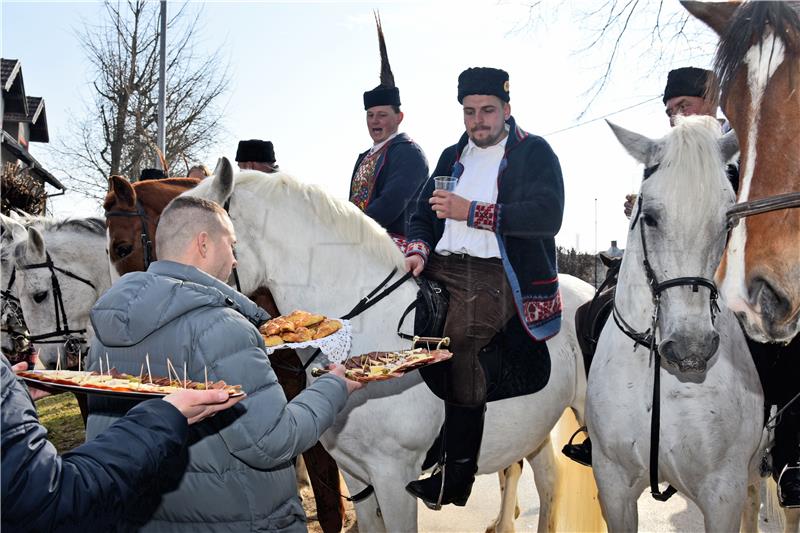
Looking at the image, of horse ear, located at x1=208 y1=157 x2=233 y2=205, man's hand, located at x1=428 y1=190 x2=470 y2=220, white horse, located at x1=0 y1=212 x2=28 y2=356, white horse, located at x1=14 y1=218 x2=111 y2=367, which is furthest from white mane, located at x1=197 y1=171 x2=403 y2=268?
white horse, located at x1=0 y1=212 x2=28 y2=356

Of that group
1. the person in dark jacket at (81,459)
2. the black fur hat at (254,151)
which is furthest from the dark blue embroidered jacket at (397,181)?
the person in dark jacket at (81,459)

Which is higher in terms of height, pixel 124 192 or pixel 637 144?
pixel 637 144

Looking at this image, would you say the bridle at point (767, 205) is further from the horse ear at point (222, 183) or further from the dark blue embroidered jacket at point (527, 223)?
the horse ear at point (222, 183)

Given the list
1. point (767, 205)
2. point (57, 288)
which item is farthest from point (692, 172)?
point (57, 288)

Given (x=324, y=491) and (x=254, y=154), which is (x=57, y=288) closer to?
(x=254, y=154)

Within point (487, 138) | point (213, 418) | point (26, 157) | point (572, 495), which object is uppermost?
point (26, 157)

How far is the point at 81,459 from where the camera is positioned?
1.44m

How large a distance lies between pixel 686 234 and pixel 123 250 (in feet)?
10.2

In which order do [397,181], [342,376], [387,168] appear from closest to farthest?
1. [342,376]
2. [397,181]
3. [387,168]

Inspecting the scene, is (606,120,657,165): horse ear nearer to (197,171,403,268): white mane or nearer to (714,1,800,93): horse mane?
(714,1,800,93): horse mane

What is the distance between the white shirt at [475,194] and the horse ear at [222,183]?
1.24 meters

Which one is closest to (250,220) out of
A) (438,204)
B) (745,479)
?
(438,204)

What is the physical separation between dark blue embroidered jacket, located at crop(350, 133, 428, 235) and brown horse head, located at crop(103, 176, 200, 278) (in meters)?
1.40

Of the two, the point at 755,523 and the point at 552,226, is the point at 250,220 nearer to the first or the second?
the point at 552,226
